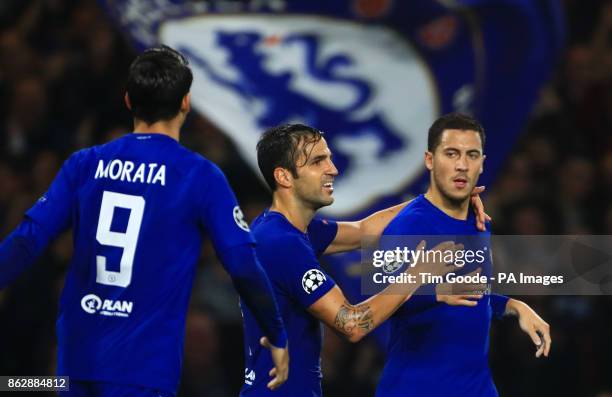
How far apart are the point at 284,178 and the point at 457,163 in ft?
2.21

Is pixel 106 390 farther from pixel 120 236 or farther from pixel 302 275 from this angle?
pixel 302 275

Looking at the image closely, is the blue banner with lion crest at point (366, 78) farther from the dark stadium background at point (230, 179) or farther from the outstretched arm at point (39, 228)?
the outstretched arm at point (39, 228)

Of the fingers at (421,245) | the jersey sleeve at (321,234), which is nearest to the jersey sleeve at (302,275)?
the fingers at (421,245)

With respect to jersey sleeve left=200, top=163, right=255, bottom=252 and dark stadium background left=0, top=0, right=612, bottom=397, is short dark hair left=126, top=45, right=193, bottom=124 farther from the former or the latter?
dark stadium background left=0, top=0, right=612, bottom=397

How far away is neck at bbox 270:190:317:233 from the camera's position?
4.71 m

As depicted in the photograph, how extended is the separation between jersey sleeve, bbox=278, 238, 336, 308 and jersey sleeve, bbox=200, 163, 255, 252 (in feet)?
2.09

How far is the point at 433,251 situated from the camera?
4.43m

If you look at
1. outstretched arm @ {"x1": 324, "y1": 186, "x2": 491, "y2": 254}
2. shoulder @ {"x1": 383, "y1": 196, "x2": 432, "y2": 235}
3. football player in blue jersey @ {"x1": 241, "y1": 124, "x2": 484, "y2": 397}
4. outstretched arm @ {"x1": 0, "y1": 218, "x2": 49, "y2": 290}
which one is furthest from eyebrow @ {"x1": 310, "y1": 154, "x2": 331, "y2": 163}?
outstretched arm @ {"x1": 0, "y1": 218, "x2": 49, "y2": 290}


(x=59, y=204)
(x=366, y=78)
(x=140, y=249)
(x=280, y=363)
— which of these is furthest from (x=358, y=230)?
(x=366, y=78)

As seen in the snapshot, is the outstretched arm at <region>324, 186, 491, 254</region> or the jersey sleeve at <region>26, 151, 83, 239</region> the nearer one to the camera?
the jersey sleeve at <region>26, 151, 83, 239</region>

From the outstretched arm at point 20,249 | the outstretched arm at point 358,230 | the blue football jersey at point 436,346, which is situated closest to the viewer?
the outstretched arm at point 20,249

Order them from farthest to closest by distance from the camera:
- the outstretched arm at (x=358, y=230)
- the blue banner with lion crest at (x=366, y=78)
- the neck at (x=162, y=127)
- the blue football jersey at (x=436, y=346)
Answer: the blue banner with lion crest at (x=366, y=78), the outstretched arm at (x=358, y=230), the blue football jersey at (x=436, y=346), the neck at (x=162, y=127)

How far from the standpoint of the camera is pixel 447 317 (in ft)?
15.1

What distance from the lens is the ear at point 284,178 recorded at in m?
4.72
